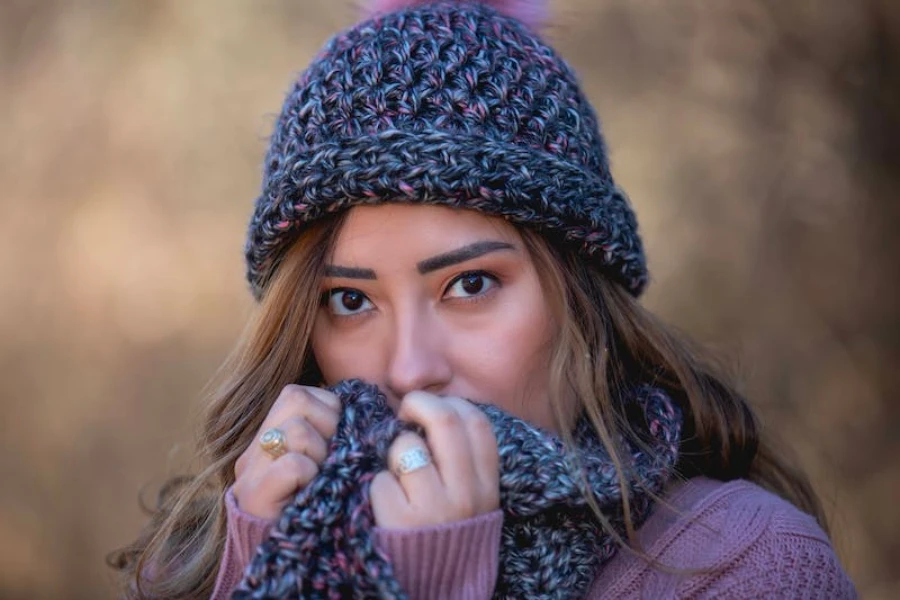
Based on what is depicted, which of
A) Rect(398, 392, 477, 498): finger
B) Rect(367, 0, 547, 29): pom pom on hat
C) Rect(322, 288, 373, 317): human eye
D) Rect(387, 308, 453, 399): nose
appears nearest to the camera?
Rect(398, 392, 477, 498): finger

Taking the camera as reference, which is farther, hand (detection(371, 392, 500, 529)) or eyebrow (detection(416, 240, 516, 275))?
eyebrow (detection(416, 240, 516, 275))

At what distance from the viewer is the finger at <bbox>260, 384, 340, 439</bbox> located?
1832mm

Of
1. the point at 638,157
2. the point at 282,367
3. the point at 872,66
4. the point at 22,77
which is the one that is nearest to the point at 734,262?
the point at 638,157

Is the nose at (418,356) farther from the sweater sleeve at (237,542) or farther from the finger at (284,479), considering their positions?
the sweater sleeve at (237,542)

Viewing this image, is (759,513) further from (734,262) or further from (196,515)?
(734,262)

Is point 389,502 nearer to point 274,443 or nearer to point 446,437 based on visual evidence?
point 446,437

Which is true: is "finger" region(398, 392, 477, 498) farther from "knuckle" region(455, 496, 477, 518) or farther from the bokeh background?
the bokeh background

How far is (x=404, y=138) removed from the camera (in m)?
1.94

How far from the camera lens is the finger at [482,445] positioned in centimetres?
173

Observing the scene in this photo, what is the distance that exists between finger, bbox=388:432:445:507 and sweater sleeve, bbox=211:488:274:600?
0.26m

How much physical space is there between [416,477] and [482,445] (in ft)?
0.51

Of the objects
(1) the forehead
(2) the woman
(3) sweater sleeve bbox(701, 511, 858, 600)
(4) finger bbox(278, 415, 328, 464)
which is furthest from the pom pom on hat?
(3) sweater sleeve bbox(701, 511, 858, 600)

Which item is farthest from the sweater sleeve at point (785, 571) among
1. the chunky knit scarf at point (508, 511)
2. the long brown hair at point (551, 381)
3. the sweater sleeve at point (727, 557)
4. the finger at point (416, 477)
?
the finger at point (416, 477)

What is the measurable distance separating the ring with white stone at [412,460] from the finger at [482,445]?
10 centimetres
